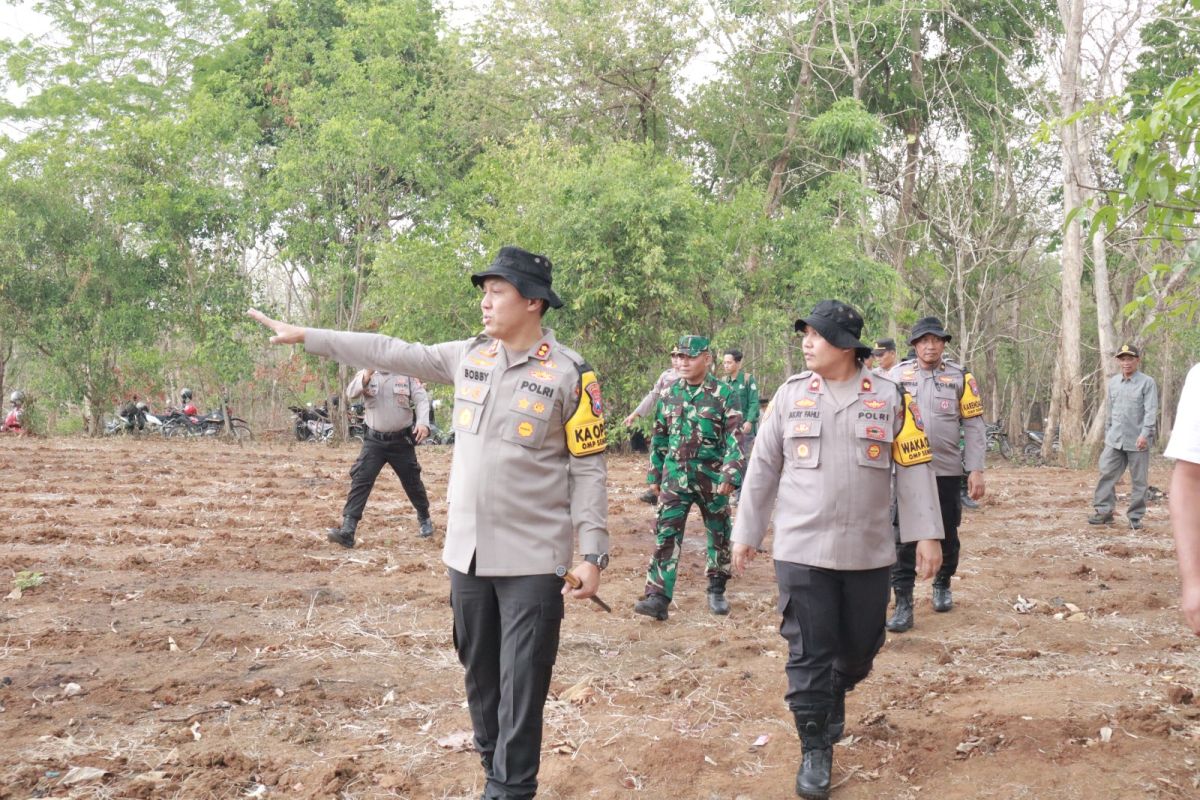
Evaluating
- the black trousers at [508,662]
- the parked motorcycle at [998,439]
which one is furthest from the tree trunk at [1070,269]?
the black trousers at [508,662]

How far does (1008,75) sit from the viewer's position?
2420 centimetres

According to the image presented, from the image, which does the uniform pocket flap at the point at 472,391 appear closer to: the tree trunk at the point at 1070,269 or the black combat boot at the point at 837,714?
the black combat boot at the point at 837,714

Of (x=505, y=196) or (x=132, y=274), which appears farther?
(x=132, y=274)

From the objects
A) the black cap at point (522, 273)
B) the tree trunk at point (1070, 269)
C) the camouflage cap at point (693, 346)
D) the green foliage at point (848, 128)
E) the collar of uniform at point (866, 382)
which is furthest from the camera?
the green foliage at point (848, 128)

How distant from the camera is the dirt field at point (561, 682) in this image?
4156 millimetres

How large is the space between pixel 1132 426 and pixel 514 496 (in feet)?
30.0

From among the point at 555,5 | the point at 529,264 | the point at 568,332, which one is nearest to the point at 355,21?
the point at 555,5

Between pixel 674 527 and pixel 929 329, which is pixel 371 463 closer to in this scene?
pixel 674 527

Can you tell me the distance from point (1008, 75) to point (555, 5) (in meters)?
11.2

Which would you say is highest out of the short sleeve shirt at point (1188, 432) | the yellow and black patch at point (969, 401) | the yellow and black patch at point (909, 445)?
the yellow and black patch at point (969, 401)

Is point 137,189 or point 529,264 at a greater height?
point 137,189

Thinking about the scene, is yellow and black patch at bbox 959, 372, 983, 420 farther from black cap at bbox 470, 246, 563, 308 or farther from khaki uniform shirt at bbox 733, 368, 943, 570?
black cap at bbox 470, 246, 563, 308

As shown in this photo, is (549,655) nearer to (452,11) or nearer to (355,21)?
(355,21)

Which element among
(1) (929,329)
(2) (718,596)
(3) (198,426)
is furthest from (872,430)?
(3) (198,426)
